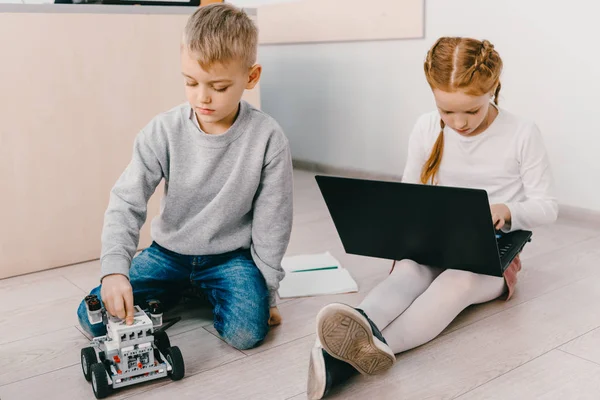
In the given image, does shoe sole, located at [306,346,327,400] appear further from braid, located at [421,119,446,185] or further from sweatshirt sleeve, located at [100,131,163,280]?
braid, located at [421,119,446,185]

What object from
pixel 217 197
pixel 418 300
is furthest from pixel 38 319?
pixel 418 300

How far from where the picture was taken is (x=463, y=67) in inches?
49.1

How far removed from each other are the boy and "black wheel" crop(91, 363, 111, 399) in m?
0.18

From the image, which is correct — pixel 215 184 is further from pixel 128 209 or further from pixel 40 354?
pixel 40 354

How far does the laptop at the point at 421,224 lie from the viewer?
1.12 m

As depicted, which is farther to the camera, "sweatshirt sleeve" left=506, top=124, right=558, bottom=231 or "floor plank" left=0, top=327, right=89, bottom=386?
"sweatshirt sleeve" left=506, top=124, right=558, bottom=231

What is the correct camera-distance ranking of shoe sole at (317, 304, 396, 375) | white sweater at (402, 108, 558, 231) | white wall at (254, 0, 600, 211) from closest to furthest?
shoe sole at (317, 304, 396, 375) → white sweater at (402, 108, 558, 231) → white wall at (254, 0, 600, 211)

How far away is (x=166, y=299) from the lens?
4.54ft

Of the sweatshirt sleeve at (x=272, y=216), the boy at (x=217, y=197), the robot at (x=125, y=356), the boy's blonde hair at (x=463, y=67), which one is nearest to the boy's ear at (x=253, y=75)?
the boy at (x=217, y=197)

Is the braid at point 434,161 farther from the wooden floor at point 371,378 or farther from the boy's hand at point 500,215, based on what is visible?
the wooden floor at point 371,378

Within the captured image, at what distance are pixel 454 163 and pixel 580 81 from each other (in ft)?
2.47

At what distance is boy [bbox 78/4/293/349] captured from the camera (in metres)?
1.17

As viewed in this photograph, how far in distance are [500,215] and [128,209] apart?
71 centimetres

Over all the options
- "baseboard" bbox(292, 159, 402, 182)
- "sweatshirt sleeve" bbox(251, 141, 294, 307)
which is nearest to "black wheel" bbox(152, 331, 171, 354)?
"sweatshirt sleeve" bbox(251, 141, 294, 307)
